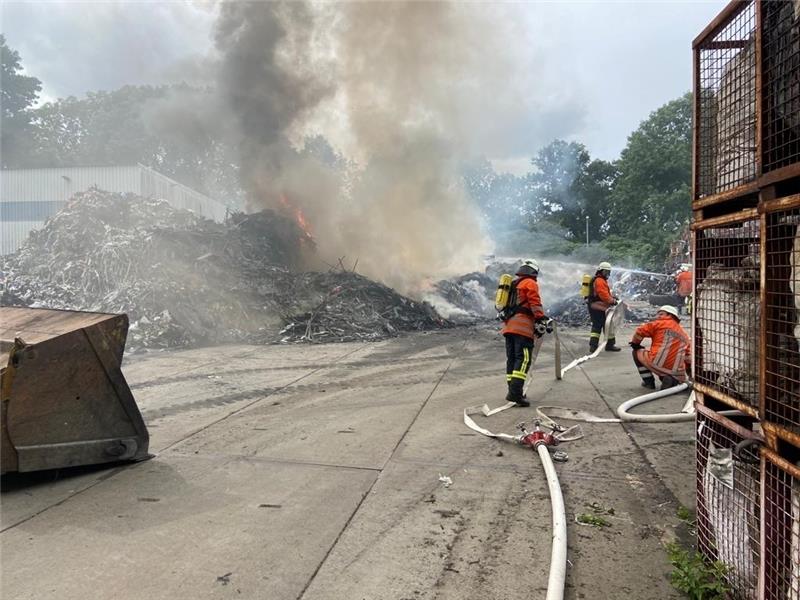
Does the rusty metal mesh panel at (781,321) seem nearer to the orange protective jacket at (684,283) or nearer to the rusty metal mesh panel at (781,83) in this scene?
the rusty metal mesh panel at (781,83)

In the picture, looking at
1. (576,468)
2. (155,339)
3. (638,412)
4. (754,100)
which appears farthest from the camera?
(155,339)

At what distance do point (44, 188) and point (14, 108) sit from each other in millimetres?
14452

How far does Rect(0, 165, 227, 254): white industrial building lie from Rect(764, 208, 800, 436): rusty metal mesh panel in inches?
1156

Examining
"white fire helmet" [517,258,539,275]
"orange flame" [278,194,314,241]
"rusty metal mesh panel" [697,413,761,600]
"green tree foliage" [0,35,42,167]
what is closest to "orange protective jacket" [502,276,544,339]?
"white fire helmet" [517,258,539,275]

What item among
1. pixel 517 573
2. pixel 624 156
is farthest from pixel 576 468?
pixel 624 156

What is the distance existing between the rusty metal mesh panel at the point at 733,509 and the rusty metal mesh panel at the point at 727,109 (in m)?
1.11

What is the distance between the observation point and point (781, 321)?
5.61ft

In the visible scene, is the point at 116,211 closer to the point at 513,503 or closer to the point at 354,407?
the point at 354,407

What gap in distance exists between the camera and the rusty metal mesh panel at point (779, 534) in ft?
5.57

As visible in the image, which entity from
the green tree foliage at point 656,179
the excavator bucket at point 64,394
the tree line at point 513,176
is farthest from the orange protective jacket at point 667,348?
the green tree foliage at point 656,179

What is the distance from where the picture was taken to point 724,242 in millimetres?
2275

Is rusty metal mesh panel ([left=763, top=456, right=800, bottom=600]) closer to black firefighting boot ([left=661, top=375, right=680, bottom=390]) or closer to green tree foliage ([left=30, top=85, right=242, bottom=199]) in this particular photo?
black firefighting boot ([left=661, top=375, right=680, bottom=390])

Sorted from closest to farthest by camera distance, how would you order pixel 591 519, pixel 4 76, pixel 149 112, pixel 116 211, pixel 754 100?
pixel 754 100 < pixel 591 519 < pixel 116 211 < pixel 149 112 < pixel 4 76

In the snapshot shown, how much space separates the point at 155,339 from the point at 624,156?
115 ft
